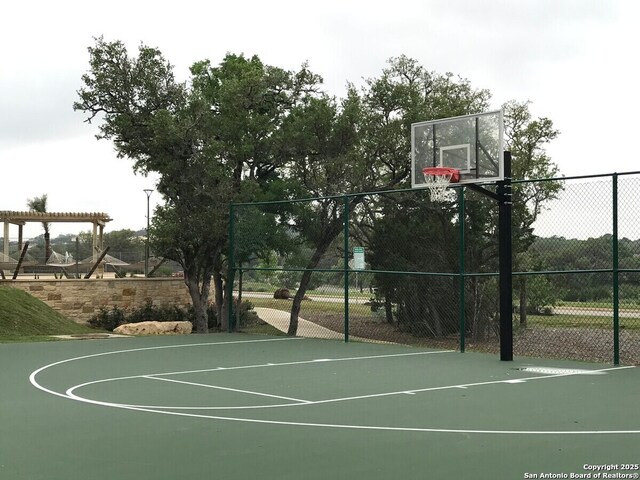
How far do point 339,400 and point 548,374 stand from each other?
3.87 m

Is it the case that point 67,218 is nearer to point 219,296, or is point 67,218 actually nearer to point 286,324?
point 219,296

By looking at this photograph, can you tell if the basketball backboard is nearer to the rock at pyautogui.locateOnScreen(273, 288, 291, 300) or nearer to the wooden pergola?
the rock at pyautogui.locateOnScreen(273, 288, 291, 300)

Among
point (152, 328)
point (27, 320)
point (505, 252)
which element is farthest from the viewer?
point (152, 328)

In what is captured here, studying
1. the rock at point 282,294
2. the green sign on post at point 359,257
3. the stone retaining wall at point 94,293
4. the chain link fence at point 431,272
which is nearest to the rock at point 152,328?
the chain link fence at point 431,272

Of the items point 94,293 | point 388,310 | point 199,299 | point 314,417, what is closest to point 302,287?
point 388,310

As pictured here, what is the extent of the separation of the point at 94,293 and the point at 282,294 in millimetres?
6314

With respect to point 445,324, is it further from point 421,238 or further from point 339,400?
point 339,400

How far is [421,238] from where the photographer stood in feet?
70.0

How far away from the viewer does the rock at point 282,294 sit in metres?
23.2

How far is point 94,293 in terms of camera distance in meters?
26.1

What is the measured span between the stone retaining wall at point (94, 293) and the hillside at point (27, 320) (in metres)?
1.57

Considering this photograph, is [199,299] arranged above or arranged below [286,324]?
above

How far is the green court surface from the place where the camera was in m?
6.42

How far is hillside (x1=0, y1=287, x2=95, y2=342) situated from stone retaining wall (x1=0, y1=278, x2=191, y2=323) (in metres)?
1.57
